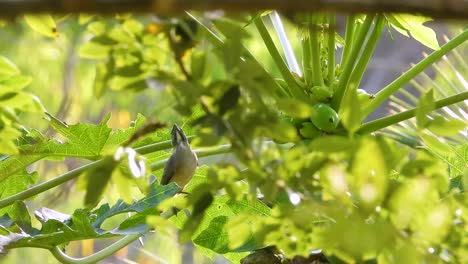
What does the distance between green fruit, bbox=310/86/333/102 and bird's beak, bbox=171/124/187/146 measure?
6.0 inches

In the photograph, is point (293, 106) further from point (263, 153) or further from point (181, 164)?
point (181, 164)

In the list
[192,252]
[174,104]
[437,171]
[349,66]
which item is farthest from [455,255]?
[192,252]

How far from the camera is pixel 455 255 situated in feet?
1.59

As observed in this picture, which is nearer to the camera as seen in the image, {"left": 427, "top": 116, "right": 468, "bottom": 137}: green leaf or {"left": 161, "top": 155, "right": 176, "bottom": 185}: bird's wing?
{"left": 427, "top": 116, "right": 468, "bottom": 137}: green leaf

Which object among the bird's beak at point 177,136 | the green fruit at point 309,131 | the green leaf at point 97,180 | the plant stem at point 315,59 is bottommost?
the bird's beak at point 177,136

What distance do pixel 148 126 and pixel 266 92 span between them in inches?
3.4

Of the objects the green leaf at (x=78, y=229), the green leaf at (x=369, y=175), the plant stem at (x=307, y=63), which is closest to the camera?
the green leaf at (x=369, y=175)

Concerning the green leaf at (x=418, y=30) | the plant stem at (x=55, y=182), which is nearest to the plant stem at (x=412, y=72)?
the green leaf at (x=418, y=30)

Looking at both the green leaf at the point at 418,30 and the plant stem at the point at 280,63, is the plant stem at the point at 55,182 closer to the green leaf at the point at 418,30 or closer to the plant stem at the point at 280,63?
the plant stem at the point at 280,63

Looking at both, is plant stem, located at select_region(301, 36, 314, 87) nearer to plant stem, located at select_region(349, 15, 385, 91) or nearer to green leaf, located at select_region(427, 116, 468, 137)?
plant stem, located at select_region(349, 15, 385, 91)

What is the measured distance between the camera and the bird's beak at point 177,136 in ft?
2.91

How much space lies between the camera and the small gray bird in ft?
2.78

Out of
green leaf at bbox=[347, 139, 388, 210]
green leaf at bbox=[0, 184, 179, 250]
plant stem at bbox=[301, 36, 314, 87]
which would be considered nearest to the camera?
green leaf at bbox=[347, 139, 388, 210]

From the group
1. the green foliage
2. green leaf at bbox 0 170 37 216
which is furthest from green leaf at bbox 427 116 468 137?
green leaf at bbox 0 170 37 216
